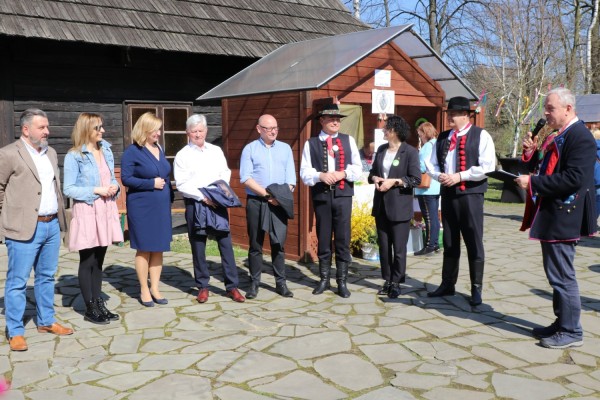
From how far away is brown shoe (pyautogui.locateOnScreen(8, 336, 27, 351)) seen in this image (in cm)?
459

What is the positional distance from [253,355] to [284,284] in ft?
5.77

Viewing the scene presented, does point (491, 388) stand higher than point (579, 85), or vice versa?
point (579, 85)

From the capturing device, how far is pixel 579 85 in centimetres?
2823

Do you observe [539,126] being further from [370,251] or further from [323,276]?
[370,251]

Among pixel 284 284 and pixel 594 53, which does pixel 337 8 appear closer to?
pixel 284 284

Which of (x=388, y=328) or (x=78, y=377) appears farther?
(x=388, y=328)

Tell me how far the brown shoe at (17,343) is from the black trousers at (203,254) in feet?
5.58

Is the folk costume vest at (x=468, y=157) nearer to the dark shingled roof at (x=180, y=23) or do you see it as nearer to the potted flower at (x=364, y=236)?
the potted flower at (x=364, y=236)

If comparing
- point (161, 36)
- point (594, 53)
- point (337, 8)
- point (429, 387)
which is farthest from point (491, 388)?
point (594, 53)

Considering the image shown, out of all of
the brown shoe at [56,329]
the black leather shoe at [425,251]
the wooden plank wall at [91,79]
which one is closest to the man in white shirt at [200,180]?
the brown shoe at [56,329]

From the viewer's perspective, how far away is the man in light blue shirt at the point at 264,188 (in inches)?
237

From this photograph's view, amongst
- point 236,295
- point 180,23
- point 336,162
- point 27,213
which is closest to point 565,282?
point 336,162

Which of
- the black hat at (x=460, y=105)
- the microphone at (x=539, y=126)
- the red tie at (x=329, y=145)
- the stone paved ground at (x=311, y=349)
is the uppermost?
the black hat at (x=460, y=105)

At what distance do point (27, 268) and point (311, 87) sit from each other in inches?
152
